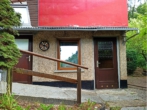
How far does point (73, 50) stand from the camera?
289 inches

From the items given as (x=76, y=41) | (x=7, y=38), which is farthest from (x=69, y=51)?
(x=7, y=38)

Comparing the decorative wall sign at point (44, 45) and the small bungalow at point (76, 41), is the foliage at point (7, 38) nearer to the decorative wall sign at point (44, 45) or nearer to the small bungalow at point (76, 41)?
the small bungalow at point (76, 41)

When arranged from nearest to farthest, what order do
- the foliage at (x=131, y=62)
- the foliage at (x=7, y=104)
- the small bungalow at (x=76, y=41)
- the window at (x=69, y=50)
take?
the foliage at (x=7, y=104) → the small bungalow at (x=76, y=41) → the window at (x=69, y=50) → the foliage at (x=131, y=62)

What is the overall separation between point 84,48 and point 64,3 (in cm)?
260

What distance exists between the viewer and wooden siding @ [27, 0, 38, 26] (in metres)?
7.59

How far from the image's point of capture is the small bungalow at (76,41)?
7.04 m

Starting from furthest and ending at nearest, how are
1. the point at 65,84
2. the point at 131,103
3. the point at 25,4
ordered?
the point at 25,4 → the point at 65,84 → the point at 131,103

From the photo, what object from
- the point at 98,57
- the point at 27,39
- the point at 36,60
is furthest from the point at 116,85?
the point at 27,39

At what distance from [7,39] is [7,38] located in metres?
0.03

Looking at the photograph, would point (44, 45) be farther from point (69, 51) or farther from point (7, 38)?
point (7, 38)

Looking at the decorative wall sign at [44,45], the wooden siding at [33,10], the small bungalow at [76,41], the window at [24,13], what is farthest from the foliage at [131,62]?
the window at [24,13]

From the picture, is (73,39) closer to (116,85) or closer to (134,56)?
(116,85)

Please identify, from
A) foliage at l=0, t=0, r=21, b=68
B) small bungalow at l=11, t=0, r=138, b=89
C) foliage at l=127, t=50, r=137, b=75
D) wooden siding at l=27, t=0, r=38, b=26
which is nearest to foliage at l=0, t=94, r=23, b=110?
foliage at l=0, t=0, r=21, b=68

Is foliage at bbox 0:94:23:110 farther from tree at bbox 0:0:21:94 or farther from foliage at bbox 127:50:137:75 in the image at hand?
foliage at bbox 127:50:137:75
